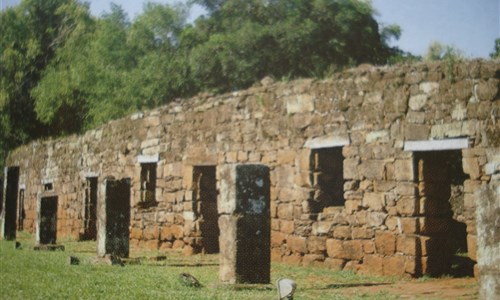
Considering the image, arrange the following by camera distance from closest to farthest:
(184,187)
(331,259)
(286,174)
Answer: (331,259)
(286,174)
(184,187)

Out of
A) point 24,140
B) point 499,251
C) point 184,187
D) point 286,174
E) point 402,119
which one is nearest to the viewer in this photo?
point 499,251

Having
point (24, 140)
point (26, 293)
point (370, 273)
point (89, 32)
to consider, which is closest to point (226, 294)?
point (26, 293)

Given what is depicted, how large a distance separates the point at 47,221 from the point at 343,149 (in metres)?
7.09

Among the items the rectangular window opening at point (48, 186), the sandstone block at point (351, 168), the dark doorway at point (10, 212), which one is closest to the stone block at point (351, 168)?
the sandstone block at point (351, 168)

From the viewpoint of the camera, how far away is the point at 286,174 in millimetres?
11383

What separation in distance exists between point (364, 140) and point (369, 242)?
70.3 inches

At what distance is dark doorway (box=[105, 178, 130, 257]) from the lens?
430 inches

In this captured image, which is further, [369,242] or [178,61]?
[178,61]

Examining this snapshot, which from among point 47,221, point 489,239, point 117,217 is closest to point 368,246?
point 117,217

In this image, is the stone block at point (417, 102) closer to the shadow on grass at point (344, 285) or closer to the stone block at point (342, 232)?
the stone block at point (342, 232)

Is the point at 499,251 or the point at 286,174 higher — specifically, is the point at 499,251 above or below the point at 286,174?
below

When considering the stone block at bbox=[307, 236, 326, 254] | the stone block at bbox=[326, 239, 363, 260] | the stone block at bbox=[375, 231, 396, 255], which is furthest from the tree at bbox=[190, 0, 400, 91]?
the stone block at bbox=[375, 231, 396, 255]

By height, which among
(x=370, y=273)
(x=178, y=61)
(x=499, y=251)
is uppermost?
(x=178, y=61)

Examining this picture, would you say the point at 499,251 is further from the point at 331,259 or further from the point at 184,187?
the point at 184,187
